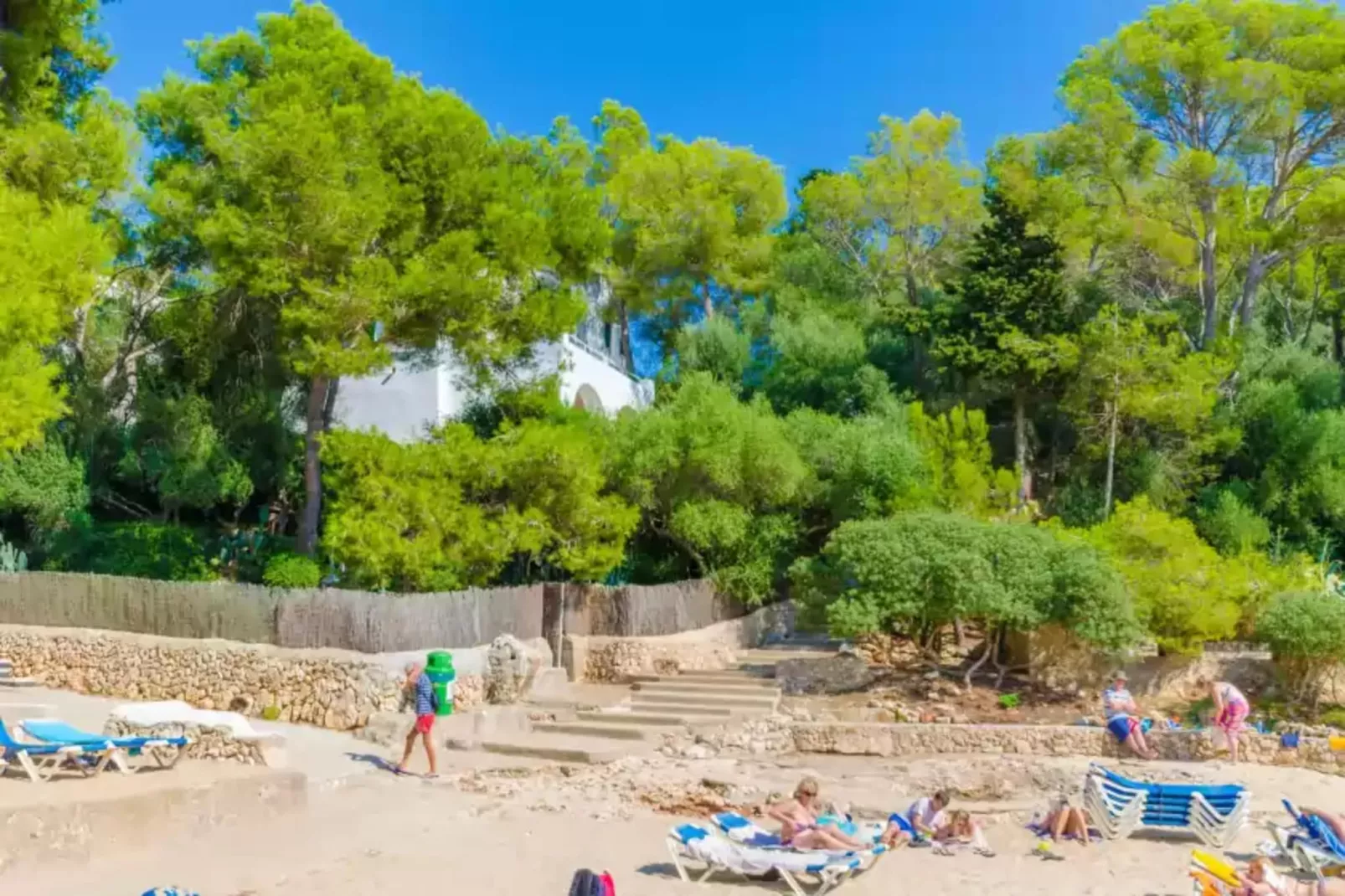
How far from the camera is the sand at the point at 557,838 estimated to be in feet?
29.4

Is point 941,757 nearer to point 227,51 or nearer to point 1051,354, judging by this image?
point 1051,354

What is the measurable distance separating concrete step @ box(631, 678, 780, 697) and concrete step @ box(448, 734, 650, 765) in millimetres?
2985

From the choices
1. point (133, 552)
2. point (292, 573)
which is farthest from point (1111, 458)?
point (133, 552)

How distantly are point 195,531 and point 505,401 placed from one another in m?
7.46

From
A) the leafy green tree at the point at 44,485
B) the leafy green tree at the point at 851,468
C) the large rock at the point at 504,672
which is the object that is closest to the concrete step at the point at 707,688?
the large rock at the point at 504,672

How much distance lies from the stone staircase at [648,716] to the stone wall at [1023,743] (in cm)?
A: 124

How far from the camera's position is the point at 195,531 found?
74.4 ft

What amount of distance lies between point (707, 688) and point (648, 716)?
2.03m

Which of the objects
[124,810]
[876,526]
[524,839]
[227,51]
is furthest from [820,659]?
[227,51]

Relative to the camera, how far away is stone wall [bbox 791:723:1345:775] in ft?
A: 50.9

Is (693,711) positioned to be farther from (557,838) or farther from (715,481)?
(557,838)

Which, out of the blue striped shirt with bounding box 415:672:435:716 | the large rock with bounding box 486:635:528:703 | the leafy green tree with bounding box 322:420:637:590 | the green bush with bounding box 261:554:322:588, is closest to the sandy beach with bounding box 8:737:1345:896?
the blue striped shirt with bounding box 415:672:435:716

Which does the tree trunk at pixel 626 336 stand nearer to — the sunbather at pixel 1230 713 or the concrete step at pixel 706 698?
the concrete step at pixel 706 698

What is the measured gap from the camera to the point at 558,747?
15.1m
